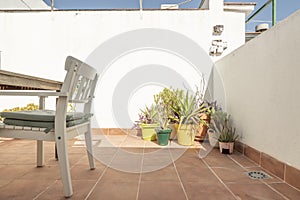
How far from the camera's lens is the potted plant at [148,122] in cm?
307

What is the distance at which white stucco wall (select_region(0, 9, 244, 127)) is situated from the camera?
3.34 m

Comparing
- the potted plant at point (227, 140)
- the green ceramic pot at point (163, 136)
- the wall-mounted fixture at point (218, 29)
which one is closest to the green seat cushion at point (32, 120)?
the green ceramic pot at point (163, 136)

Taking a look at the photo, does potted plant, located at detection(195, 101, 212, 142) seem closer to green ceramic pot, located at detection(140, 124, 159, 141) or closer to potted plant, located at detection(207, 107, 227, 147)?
potted plant, located at detection(207, 107, 227, 147)

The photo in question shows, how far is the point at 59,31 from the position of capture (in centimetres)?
336

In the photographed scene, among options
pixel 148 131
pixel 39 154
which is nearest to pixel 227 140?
pixel 148 131

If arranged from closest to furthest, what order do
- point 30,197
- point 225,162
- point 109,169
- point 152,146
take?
point 30,197, point 109,169, point 225,162, point 152,146

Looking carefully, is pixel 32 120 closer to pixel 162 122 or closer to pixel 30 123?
pixel 30 123

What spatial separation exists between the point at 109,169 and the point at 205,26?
2.63 metres

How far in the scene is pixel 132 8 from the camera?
3.39m

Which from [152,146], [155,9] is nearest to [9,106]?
[152,146]

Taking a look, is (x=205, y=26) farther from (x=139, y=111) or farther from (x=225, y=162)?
(x=225, y=162)

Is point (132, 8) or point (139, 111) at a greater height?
A: point (132, 8)

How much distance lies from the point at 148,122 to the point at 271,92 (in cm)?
182

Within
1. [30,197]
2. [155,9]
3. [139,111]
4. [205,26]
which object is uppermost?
[155,9]
